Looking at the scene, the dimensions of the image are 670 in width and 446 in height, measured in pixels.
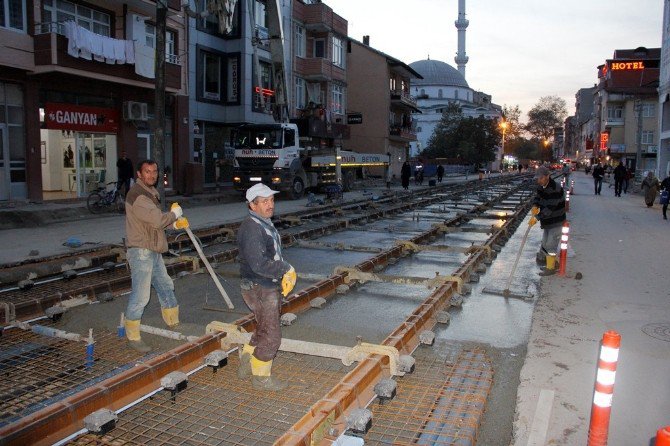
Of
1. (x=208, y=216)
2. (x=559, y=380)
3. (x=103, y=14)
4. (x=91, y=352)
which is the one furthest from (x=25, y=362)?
(x=103, y=14)

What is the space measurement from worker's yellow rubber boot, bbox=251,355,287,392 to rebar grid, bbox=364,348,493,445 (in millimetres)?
876

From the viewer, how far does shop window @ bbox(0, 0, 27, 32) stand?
737 inches

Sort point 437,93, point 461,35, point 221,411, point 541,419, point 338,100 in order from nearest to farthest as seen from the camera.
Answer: point 541,419 < point 221,411 < point 338,100 < point 437,93 < point 461,35

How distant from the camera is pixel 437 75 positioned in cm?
11331

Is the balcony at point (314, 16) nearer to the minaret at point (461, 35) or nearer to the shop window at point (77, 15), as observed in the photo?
the shop window at point (77, 15)

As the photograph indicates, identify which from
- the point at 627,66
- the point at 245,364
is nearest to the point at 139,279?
the point at 245,364

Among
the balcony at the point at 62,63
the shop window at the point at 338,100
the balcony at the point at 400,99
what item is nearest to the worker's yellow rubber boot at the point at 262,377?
the balcony at the point at 62,63

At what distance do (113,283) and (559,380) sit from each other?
615 centimetres

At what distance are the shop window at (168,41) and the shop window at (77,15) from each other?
2.25 metres

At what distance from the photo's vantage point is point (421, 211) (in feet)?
71.4

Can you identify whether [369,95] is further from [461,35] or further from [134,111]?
[461,35]

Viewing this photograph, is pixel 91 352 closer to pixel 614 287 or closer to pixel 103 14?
pixel 614 287

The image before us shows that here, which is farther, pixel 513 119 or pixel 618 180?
pixel 513 119

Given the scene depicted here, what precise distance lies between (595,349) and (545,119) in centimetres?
15379
